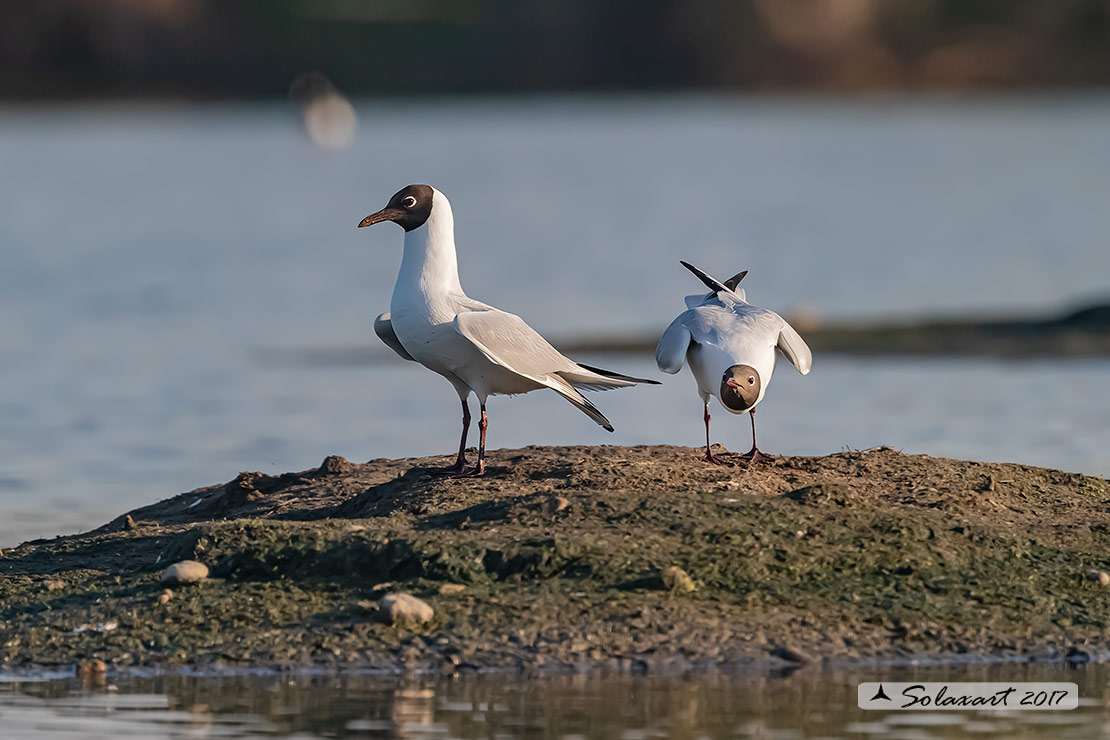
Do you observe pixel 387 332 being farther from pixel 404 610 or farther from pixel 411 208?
pixel 404 610

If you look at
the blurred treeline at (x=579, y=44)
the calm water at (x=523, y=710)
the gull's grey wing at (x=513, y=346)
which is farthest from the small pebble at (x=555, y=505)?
the blurred treeline at (x=579, y=44)

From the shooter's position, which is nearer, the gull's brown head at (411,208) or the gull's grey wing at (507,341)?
the gull's grey wing at (507,341)

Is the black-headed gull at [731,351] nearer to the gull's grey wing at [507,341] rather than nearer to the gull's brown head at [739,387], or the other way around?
the gull's brown head at [739,387]

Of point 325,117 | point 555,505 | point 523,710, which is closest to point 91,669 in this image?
point 523,710

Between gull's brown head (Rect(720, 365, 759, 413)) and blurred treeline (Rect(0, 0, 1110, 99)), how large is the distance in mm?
63514

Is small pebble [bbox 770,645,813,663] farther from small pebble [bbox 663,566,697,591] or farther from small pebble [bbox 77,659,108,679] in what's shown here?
small pebble [bbox 77,659,108,679]

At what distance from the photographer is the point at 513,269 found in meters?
28.1

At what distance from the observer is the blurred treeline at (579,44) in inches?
2817

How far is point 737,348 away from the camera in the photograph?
9.58 m

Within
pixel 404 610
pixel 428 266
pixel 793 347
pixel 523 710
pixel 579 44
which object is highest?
pixel 579 44

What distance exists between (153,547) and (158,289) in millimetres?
18055

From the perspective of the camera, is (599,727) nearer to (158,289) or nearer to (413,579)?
(413,579)

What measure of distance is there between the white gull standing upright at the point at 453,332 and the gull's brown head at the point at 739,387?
35 cm

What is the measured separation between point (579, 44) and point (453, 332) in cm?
6762
